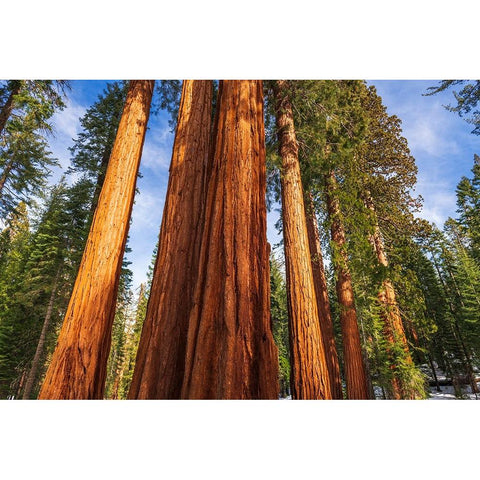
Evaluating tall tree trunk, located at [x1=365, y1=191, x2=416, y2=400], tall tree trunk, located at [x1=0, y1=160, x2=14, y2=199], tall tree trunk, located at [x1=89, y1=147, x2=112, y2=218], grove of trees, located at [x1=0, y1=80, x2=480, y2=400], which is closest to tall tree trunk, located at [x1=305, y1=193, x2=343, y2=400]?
grove of trees, located at [x1=0, y1=80, x2=480, y2=400]

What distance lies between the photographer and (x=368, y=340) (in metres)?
8.59

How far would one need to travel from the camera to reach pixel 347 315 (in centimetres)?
762

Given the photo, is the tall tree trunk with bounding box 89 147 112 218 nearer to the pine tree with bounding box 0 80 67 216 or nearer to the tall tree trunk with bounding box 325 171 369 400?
the pine tree with bounding box 0 80 67 216

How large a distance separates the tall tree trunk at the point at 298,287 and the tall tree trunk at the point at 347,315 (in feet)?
6.20

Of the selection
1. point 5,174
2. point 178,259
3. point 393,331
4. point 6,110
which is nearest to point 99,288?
point 178,259

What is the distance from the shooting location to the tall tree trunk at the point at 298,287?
389 cm

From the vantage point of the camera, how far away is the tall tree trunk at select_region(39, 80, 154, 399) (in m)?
2.49

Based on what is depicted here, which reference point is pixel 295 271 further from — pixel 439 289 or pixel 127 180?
pixel 439 289

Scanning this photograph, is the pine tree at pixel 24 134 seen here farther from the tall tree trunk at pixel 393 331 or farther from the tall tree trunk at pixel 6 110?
the tall tree trunk at pixel 393 331

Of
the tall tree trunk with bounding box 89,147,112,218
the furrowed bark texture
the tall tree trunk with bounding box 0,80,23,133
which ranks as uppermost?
the tall tree trunk with bounding box 0,80,23,133

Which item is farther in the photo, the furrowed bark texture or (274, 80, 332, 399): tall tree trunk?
(274, 80, 332, 399): tall tree trunk

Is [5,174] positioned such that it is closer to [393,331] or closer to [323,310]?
[323,310]

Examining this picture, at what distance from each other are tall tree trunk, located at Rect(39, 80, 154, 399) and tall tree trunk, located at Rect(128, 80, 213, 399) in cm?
92
